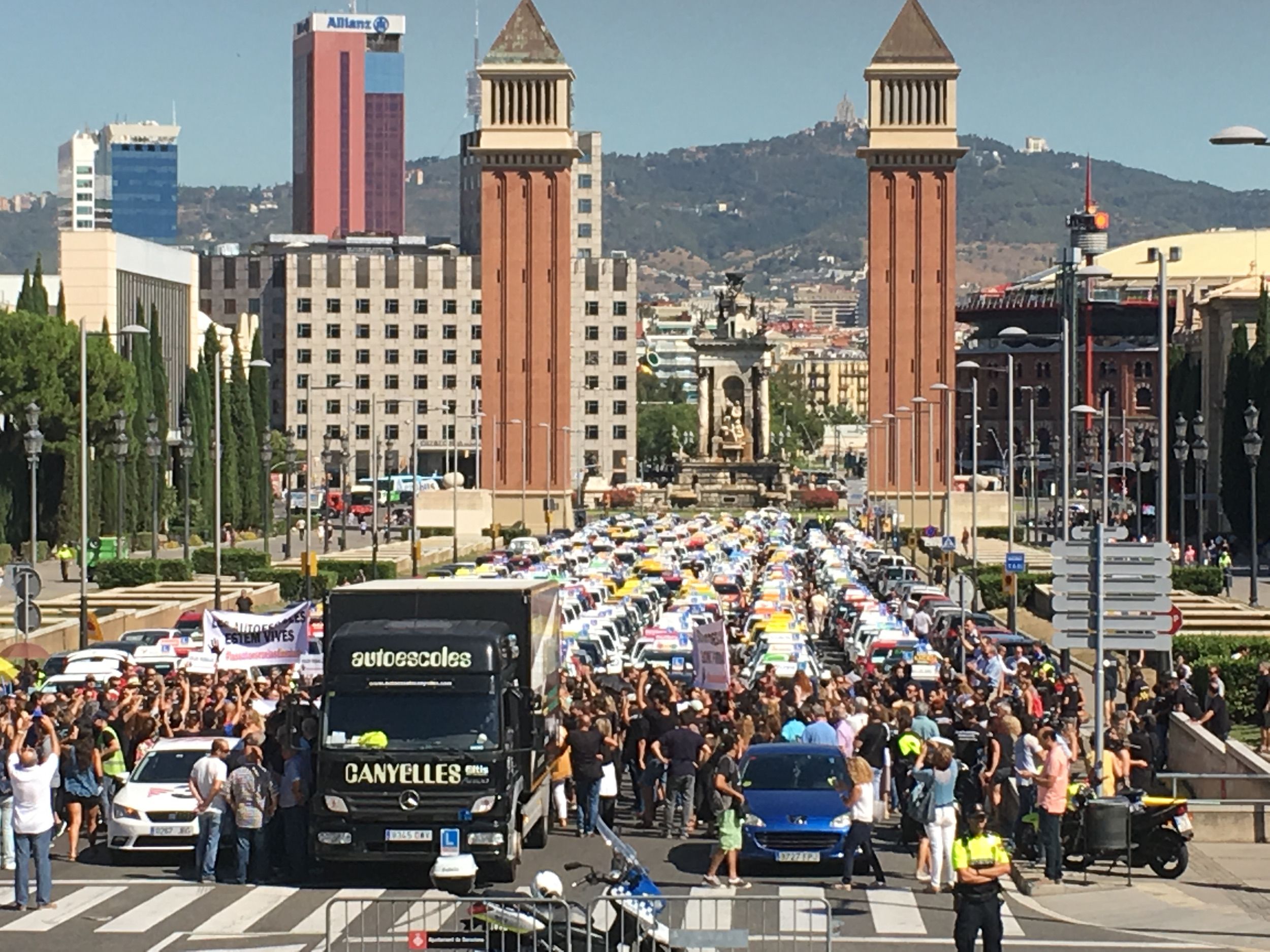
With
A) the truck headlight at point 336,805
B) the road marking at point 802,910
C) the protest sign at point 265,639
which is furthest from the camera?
the protest sign at point 265,639

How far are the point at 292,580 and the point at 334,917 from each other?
4642 centimetres

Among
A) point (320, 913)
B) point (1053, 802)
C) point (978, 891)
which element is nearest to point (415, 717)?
point (320, 913)

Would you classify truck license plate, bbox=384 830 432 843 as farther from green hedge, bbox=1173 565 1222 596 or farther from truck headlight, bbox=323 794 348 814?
green hedge, bbox=1173 565 1222 596

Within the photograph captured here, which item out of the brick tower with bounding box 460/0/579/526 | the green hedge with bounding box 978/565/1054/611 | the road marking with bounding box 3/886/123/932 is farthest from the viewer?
the brick tower with bounding box 460/0/579/526

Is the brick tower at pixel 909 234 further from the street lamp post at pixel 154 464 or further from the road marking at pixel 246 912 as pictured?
the road marking at pixel 246 912

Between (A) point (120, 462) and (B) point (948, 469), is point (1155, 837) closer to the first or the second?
(A) point (120, 462)

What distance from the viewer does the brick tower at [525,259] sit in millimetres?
118375

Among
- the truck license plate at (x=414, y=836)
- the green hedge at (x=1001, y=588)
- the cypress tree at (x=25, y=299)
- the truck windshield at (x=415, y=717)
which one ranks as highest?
the cypress tree at (x=25, y=299)

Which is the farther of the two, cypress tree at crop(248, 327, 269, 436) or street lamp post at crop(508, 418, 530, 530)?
street lamp post at crop(508, 418, 530, 530)

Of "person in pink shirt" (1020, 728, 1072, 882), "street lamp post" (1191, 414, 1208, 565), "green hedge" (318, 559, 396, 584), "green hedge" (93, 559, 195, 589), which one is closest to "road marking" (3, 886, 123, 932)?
"person in pink shirt" (1020, 728, 1072, 882)

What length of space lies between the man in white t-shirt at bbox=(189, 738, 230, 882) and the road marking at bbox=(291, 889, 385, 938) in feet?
4.45

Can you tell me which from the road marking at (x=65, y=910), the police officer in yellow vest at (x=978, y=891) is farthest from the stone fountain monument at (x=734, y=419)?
the police officer in yellow vest at (x=978, y=891)

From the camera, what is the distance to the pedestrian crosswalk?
17.4 metres

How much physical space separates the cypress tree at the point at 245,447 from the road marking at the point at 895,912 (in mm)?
85223
